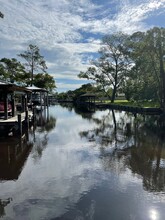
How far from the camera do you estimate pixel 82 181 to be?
8.38 meters

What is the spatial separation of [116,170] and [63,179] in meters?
2.19

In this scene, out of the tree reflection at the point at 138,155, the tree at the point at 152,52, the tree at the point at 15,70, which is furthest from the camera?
the tree at the point at 15,70

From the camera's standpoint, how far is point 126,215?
20.0ft

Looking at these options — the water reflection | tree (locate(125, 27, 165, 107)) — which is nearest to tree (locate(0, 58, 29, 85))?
tree (locate(125, 27, 165, 107))

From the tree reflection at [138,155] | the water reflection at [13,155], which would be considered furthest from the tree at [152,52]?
the water reflection at [13,155]

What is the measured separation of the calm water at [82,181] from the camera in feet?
20.7

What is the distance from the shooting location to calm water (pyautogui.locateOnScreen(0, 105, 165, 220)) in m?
6.30

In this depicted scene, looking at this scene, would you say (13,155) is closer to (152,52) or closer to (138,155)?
(138,155)

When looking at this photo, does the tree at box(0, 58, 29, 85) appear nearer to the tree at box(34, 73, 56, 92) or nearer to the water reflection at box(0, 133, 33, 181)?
the tree at box(34, 73, 56, 92)

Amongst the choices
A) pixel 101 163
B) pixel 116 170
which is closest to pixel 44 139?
pixel 101 163

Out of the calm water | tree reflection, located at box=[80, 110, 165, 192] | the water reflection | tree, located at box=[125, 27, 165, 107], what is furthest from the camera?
tree, located at box=[125, 27, 165, 107]

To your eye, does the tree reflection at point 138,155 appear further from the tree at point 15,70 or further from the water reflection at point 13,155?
the tree at point 15,70

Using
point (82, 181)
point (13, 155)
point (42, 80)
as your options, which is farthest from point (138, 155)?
point (42, 80)

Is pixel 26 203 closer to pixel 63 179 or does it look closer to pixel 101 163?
pixel 63 179
